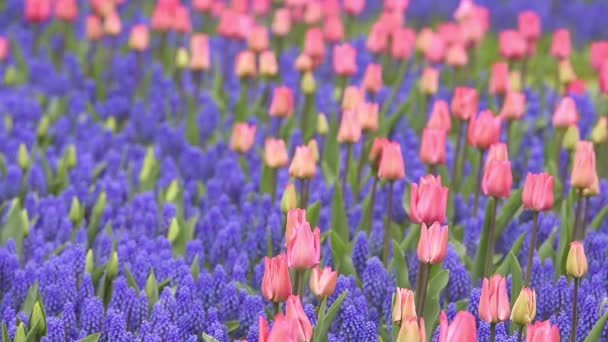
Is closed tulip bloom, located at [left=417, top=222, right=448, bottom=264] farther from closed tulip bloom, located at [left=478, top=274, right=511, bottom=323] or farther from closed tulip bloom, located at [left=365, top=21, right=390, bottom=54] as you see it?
closed tulip bloom, located at [left=365, top=21, right=390, bottom=54]

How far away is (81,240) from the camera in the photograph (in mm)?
4262

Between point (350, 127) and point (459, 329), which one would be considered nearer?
point (459, 329)

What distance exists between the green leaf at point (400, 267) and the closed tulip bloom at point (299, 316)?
37.0 inches

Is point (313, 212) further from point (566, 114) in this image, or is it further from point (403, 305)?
point (566, 114)

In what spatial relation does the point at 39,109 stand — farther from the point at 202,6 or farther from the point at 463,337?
the point at 463,337

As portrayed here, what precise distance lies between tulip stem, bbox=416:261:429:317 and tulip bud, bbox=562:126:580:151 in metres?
1.43

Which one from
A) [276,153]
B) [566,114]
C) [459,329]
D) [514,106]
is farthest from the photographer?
[514,106]

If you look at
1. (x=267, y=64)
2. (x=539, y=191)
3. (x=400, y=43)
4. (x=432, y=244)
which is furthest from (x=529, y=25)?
(x=432, y=244)

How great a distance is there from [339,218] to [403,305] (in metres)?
1.29

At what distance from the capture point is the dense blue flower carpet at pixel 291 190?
138 inches

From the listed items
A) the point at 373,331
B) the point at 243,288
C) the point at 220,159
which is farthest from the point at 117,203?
the point at 373,331

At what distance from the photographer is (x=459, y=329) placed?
274 cm

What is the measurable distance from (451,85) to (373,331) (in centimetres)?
337

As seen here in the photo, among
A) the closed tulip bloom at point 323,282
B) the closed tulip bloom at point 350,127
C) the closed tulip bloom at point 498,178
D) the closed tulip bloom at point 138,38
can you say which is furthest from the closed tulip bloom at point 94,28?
the closed tulip bloom at point 323,282
